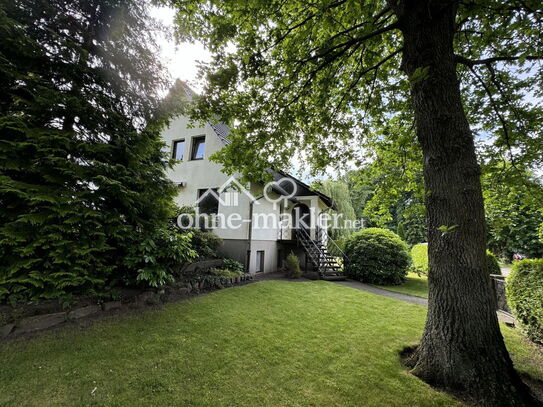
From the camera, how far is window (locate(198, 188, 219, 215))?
32.2 feet

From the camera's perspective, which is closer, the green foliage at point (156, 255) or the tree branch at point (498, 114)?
the tree branch at point (498, 114)

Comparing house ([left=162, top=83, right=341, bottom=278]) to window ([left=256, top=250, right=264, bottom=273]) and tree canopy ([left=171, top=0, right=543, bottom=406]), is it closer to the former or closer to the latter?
window ([left=256, top=250, right=264, bottom=273])

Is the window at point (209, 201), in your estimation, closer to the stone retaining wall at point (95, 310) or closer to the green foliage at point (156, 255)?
the stone retaining wall at point (95, 310)

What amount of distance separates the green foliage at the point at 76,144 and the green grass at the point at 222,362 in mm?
1112

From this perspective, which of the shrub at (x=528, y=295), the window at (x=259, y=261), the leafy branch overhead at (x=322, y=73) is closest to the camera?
the leafy branch overhead at (x=322, y=73)

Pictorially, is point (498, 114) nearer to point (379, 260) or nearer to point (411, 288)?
point (379, 260)

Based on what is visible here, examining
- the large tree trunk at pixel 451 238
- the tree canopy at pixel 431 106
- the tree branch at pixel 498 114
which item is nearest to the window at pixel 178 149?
the tree canopy at pixel 431 106

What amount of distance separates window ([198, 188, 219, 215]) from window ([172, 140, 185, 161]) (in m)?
2.80

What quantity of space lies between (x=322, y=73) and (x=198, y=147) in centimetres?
770

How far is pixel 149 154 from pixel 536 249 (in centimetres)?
2772

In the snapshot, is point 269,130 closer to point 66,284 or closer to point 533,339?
point 66,284

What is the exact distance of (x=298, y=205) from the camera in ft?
46.9

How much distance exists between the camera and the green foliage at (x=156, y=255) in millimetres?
4645

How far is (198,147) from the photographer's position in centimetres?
1087
